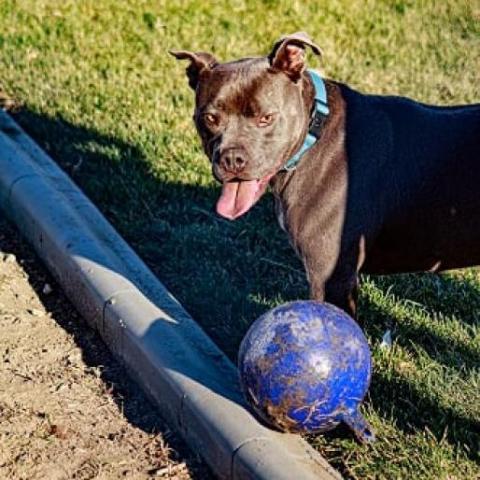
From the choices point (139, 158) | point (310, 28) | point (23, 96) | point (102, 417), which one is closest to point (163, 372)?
point (102, 417)

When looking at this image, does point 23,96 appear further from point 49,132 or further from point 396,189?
point 396,189

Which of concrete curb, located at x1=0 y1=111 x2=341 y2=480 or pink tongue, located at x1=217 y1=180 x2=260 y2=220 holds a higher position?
pink tongue, located at x1=217 y1=180 x2=260 y2=220

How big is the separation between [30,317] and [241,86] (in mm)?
1654

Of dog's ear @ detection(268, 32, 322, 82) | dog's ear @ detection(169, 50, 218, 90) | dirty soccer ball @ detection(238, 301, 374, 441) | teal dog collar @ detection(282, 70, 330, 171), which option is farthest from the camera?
dog's ear @ detection(169, 50, 218, 90)

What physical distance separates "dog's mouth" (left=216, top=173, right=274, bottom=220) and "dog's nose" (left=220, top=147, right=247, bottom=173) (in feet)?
0.40

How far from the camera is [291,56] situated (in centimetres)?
501

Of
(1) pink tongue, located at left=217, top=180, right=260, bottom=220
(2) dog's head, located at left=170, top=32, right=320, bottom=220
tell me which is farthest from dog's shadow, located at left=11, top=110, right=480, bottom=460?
(2) dog's head, located at left=170, top=32, right=320, bottom=220

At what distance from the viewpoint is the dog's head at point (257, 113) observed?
4.97 metres

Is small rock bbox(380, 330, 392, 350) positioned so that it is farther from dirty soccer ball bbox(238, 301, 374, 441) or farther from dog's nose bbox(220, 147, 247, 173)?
dog's nose bbox(220, 147, 247, 173)

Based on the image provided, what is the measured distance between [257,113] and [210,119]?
0.22m

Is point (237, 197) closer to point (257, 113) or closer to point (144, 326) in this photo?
point (257, 113)

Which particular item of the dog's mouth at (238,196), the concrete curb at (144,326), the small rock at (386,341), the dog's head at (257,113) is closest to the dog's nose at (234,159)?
the dog's head at (257,113)

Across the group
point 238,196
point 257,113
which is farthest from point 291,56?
point 238,196

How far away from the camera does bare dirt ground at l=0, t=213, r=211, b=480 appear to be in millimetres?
4551
